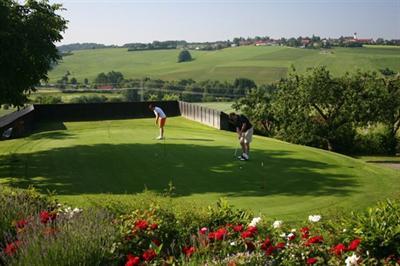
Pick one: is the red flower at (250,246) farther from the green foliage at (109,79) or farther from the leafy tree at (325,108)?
the green foliage at (109,79)

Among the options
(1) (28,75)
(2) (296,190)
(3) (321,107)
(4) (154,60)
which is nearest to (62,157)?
(1) (28,75)

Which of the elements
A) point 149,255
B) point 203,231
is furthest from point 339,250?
point 149,255

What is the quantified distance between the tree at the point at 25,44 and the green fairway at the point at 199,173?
2922mm

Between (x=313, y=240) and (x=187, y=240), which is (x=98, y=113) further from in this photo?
(x=313, y=240)

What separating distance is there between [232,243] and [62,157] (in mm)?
14553

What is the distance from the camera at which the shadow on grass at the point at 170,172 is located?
49.8 ft

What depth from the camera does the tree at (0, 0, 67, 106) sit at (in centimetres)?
1942

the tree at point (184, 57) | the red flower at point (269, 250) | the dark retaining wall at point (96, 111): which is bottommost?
the dark retaining wall at point (96, 111)

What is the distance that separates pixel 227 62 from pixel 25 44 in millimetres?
100729

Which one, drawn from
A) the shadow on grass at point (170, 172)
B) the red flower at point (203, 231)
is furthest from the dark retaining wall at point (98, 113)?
the red flower at point (203, 231)

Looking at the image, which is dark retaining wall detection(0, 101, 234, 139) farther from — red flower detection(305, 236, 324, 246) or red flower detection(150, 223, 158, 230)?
red flower detection(305, 236, 324, 246)

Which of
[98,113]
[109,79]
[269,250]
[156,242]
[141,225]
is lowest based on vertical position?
[98,113]

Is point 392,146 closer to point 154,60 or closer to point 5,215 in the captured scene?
point 5,215

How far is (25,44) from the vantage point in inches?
779
